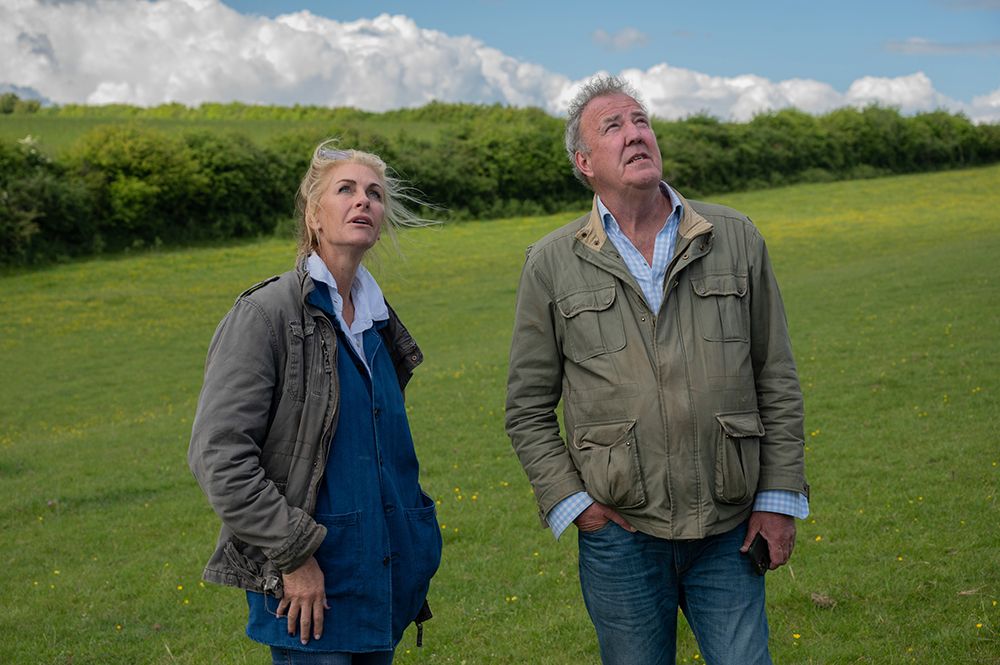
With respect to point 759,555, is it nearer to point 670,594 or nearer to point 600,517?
point 670,594

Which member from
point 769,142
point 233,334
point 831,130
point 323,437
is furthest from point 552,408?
point 831,130

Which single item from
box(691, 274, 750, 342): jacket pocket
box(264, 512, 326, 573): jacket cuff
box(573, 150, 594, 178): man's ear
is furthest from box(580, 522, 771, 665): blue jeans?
box(573, 150, 594, 178): man's ear

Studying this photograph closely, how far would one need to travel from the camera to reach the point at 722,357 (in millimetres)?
3422

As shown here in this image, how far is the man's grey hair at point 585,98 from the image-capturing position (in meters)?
3.78

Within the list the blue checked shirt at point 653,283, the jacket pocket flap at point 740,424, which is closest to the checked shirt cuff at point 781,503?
the blue checked shirt at point 653,283

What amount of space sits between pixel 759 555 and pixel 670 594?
35 centimetres

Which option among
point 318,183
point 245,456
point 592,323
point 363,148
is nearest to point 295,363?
point 245,456

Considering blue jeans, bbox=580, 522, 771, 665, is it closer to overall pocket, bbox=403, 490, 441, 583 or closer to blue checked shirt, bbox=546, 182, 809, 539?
blue checked shirt, bbox=546, 182, 809, 539

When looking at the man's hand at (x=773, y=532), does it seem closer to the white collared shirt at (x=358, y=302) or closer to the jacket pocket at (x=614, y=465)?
the jacket pocket at (x=614, y=465)

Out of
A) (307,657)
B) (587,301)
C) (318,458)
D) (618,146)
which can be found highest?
(618,146)

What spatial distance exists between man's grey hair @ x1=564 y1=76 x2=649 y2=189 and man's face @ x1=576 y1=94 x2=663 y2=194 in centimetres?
→ 3

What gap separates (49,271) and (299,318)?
1511 inches

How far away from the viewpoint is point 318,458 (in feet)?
10.3

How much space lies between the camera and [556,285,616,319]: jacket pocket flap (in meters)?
3.50
